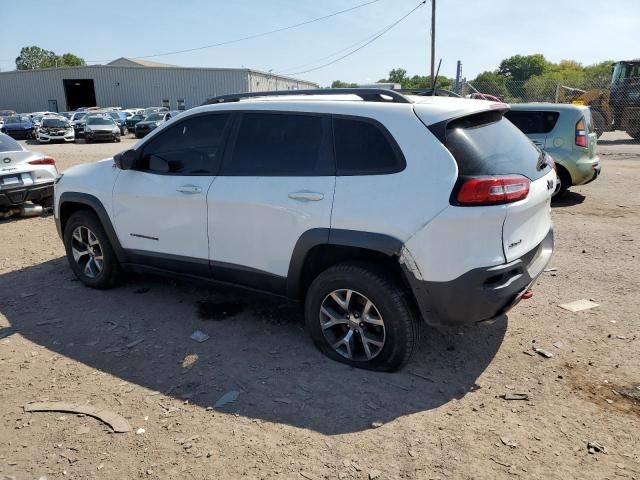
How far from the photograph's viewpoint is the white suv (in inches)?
118

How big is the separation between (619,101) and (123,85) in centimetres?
4530

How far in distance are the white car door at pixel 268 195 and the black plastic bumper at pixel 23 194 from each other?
18.1 ft

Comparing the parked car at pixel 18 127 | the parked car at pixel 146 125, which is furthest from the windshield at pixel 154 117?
the parked car at pixel 18 127

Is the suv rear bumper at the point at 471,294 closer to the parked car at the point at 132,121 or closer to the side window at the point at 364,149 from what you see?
the side window at the point at 364,149

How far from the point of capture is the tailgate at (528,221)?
3076 millimetres

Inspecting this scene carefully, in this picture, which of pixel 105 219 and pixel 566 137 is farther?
pixel 566 137

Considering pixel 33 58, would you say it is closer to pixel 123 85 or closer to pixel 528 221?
pixel 123 85

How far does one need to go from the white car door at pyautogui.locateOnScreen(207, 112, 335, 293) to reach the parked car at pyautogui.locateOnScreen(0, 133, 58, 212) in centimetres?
522

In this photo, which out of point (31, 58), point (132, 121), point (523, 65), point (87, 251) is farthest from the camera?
point (31, 58)

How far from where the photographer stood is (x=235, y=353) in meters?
3.75

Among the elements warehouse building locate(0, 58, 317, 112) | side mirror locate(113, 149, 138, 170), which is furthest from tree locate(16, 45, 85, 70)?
side mirror locate(113, 149, 138, 170)

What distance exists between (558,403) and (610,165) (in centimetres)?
1232

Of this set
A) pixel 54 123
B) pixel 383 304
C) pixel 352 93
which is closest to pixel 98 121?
pixel 54 123

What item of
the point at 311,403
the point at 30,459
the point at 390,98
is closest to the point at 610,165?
the point at 390,98
